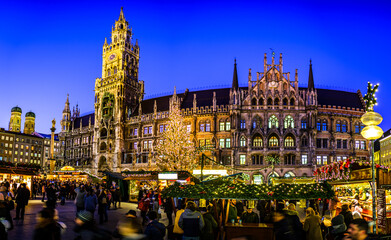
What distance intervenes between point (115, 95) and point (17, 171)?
145 ft

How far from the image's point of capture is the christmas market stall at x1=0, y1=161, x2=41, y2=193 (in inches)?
1251

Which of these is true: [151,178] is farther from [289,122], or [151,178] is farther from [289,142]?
[289,122]

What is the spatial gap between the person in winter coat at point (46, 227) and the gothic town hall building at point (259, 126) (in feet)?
152

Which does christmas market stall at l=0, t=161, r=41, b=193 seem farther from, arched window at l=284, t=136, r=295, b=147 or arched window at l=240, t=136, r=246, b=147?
arched window at l=284, t=136, r=295, b=147

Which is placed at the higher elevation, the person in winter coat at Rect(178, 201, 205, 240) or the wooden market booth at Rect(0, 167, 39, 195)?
the wooden market booth at Rect(0, 167, 39, 195)

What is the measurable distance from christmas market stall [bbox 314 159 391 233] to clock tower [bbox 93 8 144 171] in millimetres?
55345

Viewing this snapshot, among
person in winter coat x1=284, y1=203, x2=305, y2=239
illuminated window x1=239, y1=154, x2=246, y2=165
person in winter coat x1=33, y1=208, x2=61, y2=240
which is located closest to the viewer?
person in winter coat x1=33, y1=208, x2=61, y2=240

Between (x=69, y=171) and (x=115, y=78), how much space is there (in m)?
29.2

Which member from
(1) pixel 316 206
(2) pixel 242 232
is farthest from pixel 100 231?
(1) pixel 316 206

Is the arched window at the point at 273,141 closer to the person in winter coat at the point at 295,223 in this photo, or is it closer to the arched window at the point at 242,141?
the arched window at the point at 242,141

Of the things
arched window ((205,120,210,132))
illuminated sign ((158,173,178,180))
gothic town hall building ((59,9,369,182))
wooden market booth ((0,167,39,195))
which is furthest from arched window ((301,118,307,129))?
wooden market booth ((0,167,39,195))

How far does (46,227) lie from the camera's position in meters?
7.57

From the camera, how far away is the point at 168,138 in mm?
51406

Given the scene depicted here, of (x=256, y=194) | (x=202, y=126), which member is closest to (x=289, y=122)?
(x=202, y=126)
